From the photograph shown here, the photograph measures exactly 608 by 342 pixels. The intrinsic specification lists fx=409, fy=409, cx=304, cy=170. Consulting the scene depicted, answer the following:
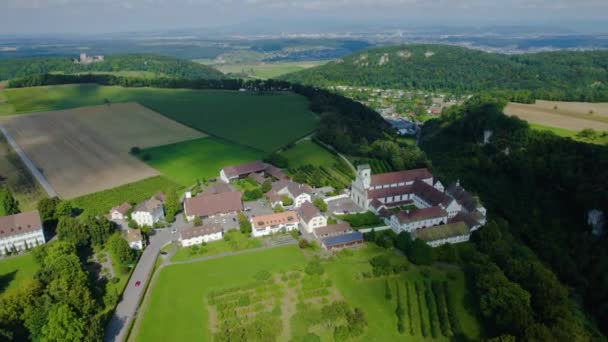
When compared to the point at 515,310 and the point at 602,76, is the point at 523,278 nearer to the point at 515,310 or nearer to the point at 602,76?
the point at 515,310

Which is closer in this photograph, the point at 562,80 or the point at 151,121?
the point at 151,121

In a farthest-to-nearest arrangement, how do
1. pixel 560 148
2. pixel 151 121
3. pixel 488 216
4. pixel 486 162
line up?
pixel 151 121 → pixel 486 162 → pixel 560 148 → pixel 488 216

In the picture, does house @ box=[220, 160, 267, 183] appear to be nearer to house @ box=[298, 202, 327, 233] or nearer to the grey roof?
house @ box=[298, 202, 327, 233]

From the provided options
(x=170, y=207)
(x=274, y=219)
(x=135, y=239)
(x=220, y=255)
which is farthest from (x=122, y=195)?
(x=274, y=219)

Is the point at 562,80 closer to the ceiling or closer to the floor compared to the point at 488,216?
closer to the ceiling

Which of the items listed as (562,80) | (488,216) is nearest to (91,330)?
(488,216)

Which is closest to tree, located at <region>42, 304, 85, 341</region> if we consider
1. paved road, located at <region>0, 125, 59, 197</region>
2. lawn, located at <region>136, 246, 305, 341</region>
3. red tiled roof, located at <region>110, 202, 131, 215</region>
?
lawn, located at <region>136, 246, 305, 341</region>
